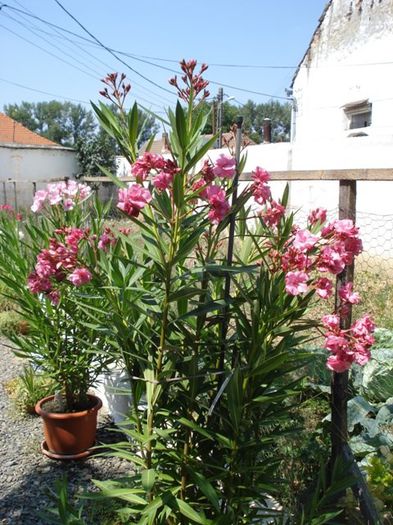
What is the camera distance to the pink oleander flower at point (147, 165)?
1601 millimetres

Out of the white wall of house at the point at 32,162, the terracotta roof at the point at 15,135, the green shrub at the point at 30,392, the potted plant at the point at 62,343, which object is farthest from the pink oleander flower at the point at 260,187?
the terracotta roof at the point at 15,135

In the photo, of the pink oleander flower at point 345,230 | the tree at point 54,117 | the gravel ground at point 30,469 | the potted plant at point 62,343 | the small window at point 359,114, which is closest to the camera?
the pink oleander flower at point 345,230

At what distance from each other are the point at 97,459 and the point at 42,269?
6.02ft

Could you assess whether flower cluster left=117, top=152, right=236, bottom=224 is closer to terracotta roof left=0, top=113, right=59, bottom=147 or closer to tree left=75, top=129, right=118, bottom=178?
terracotta roof left=0, top=113, right=59, bottom=147

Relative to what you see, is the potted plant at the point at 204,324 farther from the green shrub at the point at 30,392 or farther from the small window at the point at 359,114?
the small window at the point at 359,114

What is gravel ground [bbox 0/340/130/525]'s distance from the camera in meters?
2.78

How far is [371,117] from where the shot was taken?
1145cm

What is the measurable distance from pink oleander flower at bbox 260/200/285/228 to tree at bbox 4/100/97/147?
69791mm

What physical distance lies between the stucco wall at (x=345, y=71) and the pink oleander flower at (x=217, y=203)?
10095mm

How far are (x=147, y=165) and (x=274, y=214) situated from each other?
0.53 metres

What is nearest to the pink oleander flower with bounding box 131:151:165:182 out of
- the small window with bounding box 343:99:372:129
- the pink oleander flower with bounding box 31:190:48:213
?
the pink oleander flower with bounding box 31:190:48:213

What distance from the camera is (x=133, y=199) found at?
1490 millimetres

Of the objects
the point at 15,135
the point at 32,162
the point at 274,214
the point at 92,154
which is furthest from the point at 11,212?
the point at 92,154

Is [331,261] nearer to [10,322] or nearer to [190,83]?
[190,83]
